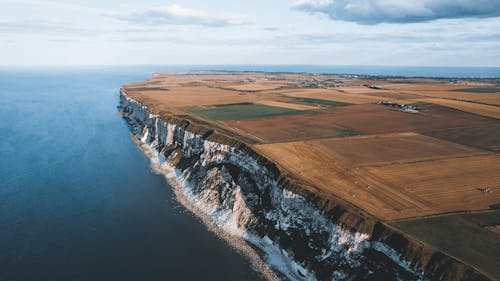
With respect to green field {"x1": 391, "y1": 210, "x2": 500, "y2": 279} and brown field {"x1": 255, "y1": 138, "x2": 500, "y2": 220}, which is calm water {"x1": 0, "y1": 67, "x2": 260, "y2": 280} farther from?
green field {"x1": 391, "y1": 210, "x2": 500, "y2": 279}

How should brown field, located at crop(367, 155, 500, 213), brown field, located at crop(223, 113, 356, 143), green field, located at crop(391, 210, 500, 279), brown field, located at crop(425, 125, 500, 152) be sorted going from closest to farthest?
green field, located at crop(391, 210, 500, 279)
brown field, located at crop(367, 155, 500, 213)
brown field, located at crop(425, 125, 500, 152)
brown field, located at crop(223, 113, 356, 143)

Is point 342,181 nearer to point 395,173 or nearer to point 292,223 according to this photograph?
point 395,173

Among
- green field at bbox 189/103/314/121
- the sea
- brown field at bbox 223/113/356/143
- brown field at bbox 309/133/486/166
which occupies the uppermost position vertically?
green field at bbox 189/103/314/121

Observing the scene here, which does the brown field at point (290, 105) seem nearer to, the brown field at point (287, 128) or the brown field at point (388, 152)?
the brown field at point (388, 152)

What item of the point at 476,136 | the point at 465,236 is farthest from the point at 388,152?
the point at 465,236

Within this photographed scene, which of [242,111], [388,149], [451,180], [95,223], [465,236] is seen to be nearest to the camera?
[465,236]

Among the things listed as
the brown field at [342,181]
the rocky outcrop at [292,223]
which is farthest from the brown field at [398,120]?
the rocky outcrop at [292,223]

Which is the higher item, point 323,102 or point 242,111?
point 323,102

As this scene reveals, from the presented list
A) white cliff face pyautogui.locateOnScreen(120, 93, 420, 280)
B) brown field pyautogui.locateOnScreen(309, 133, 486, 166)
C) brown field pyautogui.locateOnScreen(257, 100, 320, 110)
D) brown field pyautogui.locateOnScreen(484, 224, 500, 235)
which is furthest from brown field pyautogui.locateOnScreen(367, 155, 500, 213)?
brown field pyautogui.locateOnScreen(257, 100, 320, 110)
